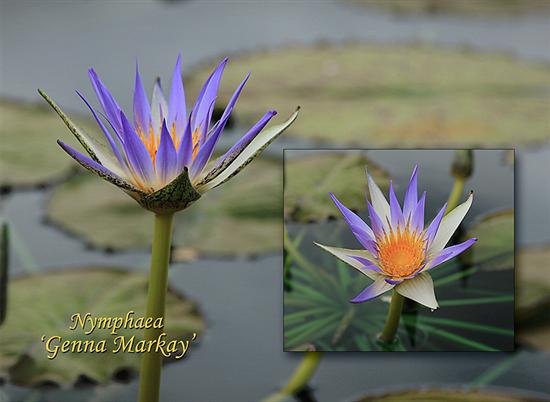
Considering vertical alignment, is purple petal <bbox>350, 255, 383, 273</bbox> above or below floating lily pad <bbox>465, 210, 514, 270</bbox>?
below

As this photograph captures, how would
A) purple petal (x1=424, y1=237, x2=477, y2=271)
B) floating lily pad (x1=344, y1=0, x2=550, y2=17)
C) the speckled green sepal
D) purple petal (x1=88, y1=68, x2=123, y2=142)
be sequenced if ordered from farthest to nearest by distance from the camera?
1. floating lily pad (x1=344, y1=0, x2=550, y2=17)
2. purple petal (x1=424, y1=237, x2=477, y2=271)
3. purple petal (x1=88, y1=68, x2=123, y2=142)
4. the speckled green sepal

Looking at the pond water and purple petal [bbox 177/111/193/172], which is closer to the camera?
purple petal [bbox 177/111/193/172]

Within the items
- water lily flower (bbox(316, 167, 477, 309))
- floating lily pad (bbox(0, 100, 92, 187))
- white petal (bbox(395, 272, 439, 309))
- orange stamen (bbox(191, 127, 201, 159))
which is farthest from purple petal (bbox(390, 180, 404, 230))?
floating lily pad (bbox(0, 100, 92, 187))

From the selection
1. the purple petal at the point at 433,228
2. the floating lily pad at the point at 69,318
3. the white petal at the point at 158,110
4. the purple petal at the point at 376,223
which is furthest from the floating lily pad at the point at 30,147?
the purple petal at the point at 433,228

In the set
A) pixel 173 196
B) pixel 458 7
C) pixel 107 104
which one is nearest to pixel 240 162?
pixel 173 196

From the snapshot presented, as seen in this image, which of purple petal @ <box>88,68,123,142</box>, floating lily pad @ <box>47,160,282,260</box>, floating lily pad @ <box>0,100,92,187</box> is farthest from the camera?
floating lily pad @ <box>0,100,92,187</box>

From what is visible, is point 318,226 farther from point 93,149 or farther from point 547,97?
point 547,97

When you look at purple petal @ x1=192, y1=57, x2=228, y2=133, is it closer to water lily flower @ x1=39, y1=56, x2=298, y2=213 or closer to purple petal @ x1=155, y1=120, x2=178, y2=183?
water lily flower @ x1=39, y1=56, x2=298, y2=213

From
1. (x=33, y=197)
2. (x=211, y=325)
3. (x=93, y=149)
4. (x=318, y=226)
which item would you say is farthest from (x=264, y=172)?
(x=93, y=149)
